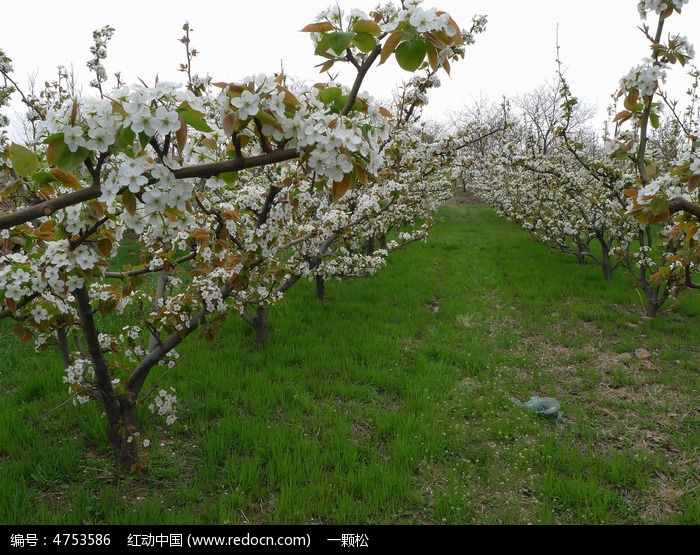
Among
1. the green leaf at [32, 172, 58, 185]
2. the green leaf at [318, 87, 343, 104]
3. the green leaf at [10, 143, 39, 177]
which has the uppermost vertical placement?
the green leaf at [318, 87, 343, 104]

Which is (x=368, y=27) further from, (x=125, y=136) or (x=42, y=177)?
(x=42, y=177)

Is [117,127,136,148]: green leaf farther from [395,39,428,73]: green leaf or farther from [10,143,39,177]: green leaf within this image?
[395,39,428,73]: green leaf

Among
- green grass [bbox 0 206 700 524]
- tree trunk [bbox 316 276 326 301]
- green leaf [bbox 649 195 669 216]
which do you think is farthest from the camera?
tree trunk [bbox 316 276 326 301]

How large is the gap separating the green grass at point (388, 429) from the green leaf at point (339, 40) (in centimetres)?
241

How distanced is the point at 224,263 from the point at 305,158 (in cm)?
173

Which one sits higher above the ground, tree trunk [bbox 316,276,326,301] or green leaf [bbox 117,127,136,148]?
green leaf [bbox 117,127,136,148]

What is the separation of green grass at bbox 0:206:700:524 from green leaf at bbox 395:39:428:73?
2.38 m

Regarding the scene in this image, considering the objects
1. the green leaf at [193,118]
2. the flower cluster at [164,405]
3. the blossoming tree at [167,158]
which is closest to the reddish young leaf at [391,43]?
the blossoming tree at [167,158]

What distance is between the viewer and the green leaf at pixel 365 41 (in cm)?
134

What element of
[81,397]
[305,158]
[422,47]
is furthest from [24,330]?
[422,47]

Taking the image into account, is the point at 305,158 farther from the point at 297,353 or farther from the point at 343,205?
the point at 343,205

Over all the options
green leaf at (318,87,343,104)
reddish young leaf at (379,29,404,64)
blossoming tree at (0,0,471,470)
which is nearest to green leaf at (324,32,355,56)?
blossoming tree at (0,0,471,470)

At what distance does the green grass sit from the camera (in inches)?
104

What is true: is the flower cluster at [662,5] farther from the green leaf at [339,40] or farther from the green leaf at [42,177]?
the green leaf at [42,177]
